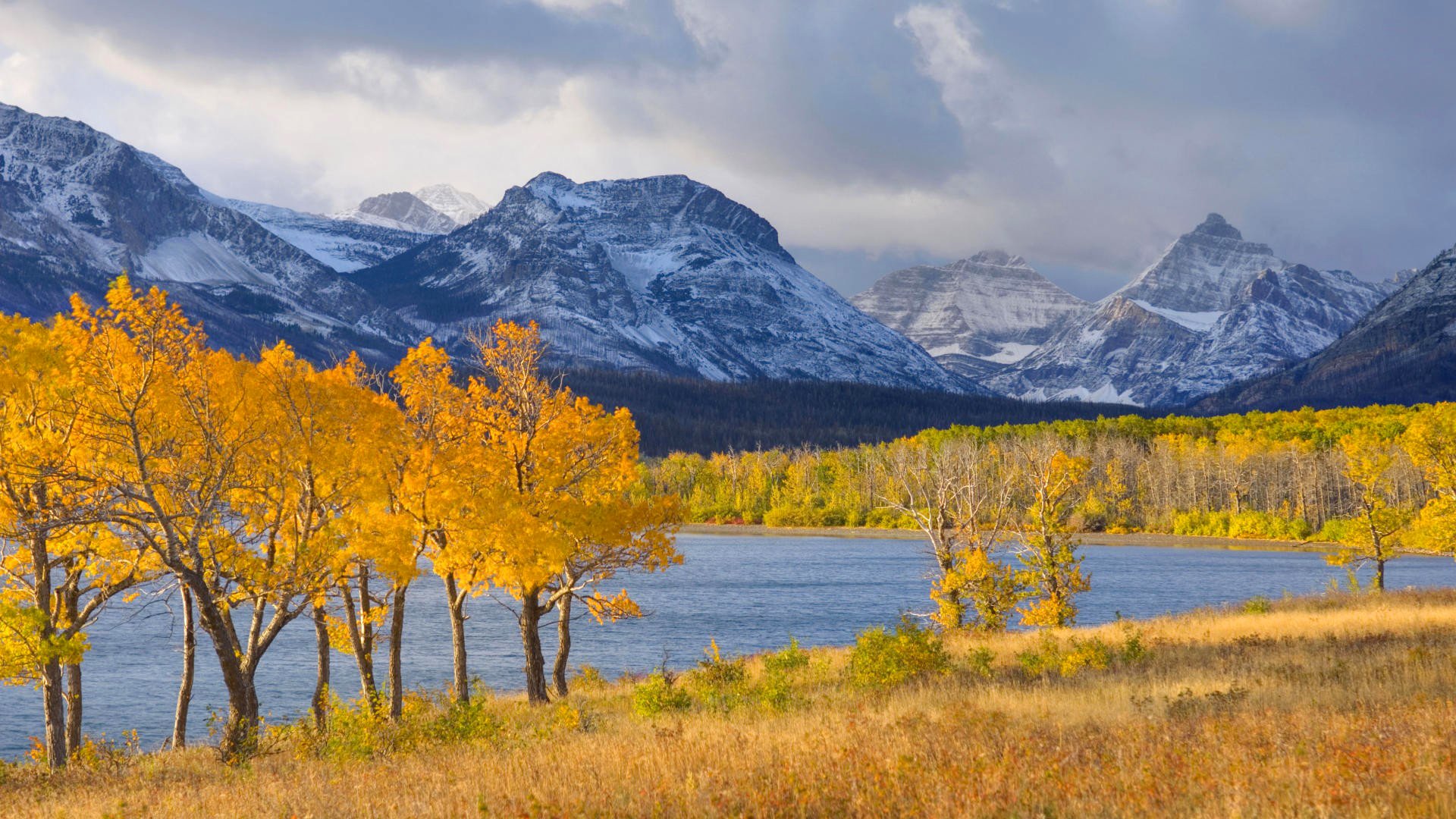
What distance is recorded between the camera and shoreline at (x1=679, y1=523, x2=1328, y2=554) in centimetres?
12419

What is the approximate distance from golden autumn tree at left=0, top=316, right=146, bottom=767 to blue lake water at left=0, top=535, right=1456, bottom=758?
1.92 metres

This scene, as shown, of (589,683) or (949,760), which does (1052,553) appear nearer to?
(589,683)

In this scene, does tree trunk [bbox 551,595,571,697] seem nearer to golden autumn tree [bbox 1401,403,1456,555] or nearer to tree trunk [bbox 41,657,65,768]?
tree trunk [bbox 41,657,65,768]

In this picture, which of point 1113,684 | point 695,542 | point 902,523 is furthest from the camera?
point 902,523

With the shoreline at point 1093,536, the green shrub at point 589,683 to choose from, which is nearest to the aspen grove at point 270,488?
the green shrub at point 589,683

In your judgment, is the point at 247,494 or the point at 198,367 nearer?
the point at 198,367

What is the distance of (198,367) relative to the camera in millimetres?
21734

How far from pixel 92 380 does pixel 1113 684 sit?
20.3 m

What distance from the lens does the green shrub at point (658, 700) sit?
21969 mm

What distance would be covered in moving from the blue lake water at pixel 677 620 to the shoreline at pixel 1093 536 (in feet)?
28.6

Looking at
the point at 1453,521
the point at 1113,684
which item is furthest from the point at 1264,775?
the point at 1453,521

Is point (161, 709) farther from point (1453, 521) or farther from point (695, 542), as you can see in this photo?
point (695, 542)

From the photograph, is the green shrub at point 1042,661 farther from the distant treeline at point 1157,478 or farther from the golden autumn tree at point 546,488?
the distant treeline at point 1157,478

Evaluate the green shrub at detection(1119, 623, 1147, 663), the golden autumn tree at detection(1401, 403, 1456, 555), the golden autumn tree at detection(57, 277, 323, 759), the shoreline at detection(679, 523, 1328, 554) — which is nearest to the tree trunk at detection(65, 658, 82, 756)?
the golden autumn tree at detection(57, 277, 323, 759)
